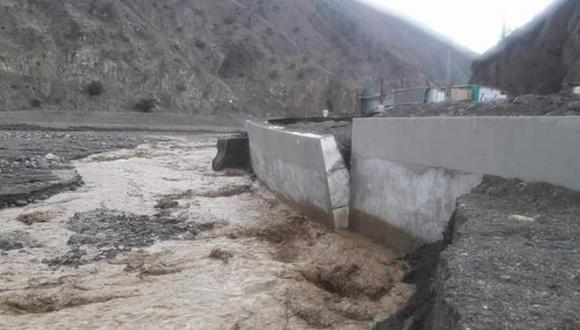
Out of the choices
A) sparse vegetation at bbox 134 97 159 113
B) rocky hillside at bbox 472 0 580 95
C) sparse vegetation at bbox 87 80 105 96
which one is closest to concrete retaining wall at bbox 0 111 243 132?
sparse vegetation at bbox 134 97 159 113

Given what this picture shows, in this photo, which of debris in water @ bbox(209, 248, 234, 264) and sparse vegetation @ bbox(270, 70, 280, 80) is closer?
debris in water @ bbox(209, 248, 234, 264)

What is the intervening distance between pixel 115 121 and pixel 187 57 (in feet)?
60.8

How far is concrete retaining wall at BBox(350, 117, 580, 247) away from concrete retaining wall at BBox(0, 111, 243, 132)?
26732mm

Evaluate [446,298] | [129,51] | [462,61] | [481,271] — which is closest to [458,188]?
[481,271]

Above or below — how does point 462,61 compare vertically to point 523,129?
above

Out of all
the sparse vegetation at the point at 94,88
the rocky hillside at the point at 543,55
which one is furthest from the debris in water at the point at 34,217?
the sparse vegetation at the point at 94,88

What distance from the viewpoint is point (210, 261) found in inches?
269

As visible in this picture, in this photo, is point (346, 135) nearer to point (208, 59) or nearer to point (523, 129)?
point (523, 129)

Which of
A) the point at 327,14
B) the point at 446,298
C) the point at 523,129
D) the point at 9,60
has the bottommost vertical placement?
the point at 446,298

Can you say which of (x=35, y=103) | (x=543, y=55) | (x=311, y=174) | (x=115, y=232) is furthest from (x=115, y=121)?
(x=311, y=174)

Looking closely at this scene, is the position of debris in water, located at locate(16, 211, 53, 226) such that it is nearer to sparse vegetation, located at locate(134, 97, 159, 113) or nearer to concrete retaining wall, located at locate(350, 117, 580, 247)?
concrete retaining wall, located at locate(350, 117, 580, 247)

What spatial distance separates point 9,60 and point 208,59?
22.7m

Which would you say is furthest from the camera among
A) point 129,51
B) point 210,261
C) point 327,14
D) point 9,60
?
point 327,14

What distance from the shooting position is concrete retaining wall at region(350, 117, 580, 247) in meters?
4.58
